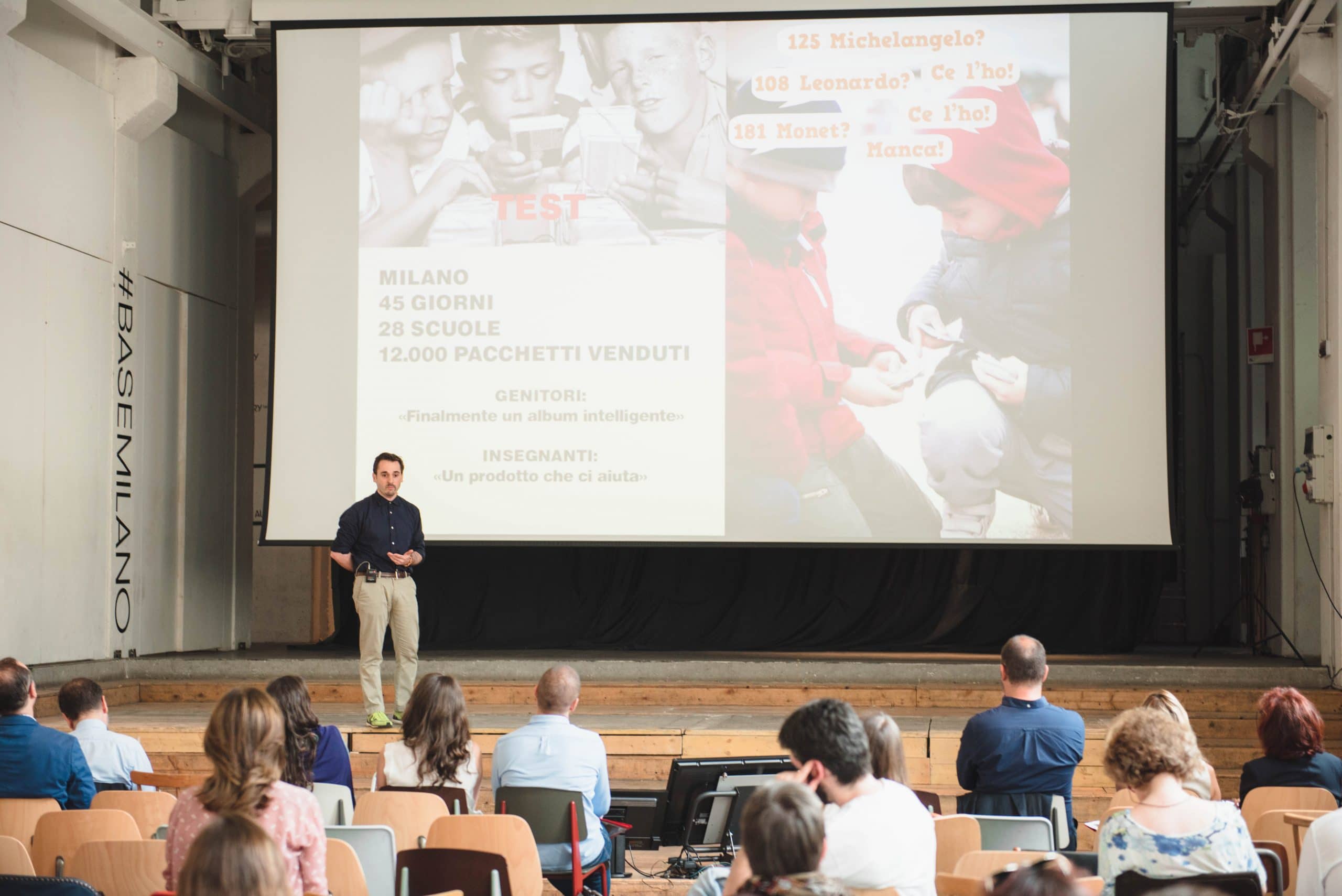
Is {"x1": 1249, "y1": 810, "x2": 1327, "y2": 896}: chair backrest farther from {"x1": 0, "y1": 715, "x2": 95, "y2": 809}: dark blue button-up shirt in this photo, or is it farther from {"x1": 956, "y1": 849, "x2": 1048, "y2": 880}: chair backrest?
{"x1": 0, "y1": 715, "x2": 95, "y2": 809}: dark blue button-up shirt

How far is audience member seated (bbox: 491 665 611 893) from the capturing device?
3.82m

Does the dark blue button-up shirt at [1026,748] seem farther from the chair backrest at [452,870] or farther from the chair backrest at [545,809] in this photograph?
the chair backrest at [452,870]

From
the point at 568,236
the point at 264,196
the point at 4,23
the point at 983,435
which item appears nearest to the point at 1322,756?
the point at 983,435

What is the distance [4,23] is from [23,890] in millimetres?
5640

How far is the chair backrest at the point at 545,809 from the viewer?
3678 mm

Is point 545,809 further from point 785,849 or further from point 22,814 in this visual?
point 785,849

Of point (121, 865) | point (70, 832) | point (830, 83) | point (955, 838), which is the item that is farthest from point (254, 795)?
point (830, 83)

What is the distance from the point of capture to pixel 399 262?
7.72 meters

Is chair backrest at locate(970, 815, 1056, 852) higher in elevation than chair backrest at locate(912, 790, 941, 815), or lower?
higher

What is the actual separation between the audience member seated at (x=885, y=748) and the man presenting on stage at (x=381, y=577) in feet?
12.5

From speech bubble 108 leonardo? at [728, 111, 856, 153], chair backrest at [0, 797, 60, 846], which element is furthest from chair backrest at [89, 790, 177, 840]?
speech bubble 108 leonardo? at [728, 111, 856, 153]

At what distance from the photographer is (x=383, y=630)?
6.46 meters

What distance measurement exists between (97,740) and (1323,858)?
11.4 feet

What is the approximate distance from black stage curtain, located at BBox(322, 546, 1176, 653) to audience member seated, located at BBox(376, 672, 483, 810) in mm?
5152
